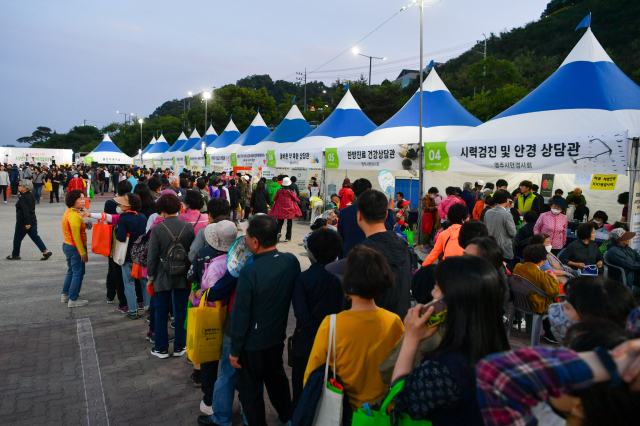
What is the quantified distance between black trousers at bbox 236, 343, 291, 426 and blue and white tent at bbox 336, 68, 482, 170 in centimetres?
800

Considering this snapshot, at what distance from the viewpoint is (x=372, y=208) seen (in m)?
2.69

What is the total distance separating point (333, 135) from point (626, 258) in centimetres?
1046

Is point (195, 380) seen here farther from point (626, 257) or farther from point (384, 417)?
point (626, 257)

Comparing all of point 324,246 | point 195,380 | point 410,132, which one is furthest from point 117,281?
point 410,132

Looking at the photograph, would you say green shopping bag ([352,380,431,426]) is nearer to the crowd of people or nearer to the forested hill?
the crowd of people

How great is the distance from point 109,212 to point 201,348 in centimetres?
379

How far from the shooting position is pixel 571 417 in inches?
39.0

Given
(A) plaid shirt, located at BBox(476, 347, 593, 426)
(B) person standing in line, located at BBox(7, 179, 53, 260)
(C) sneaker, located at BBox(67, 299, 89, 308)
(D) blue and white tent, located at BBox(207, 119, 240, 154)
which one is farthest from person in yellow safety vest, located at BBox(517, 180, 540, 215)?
(D) blue and white tent, located at BBox(207, 119, 240, 154)

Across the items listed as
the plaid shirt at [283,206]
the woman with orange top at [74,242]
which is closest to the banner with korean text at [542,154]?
the plaid shirt at [283,206]

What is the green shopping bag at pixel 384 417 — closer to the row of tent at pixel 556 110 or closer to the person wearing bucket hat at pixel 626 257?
the person wearing bucket hat at pixel 626 257

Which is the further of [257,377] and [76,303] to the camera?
[76,303]

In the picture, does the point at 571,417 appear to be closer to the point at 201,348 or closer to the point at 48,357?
the point at 201,348

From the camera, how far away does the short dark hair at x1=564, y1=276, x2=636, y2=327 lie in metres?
1.41

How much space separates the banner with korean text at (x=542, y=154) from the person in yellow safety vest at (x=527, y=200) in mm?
1049
